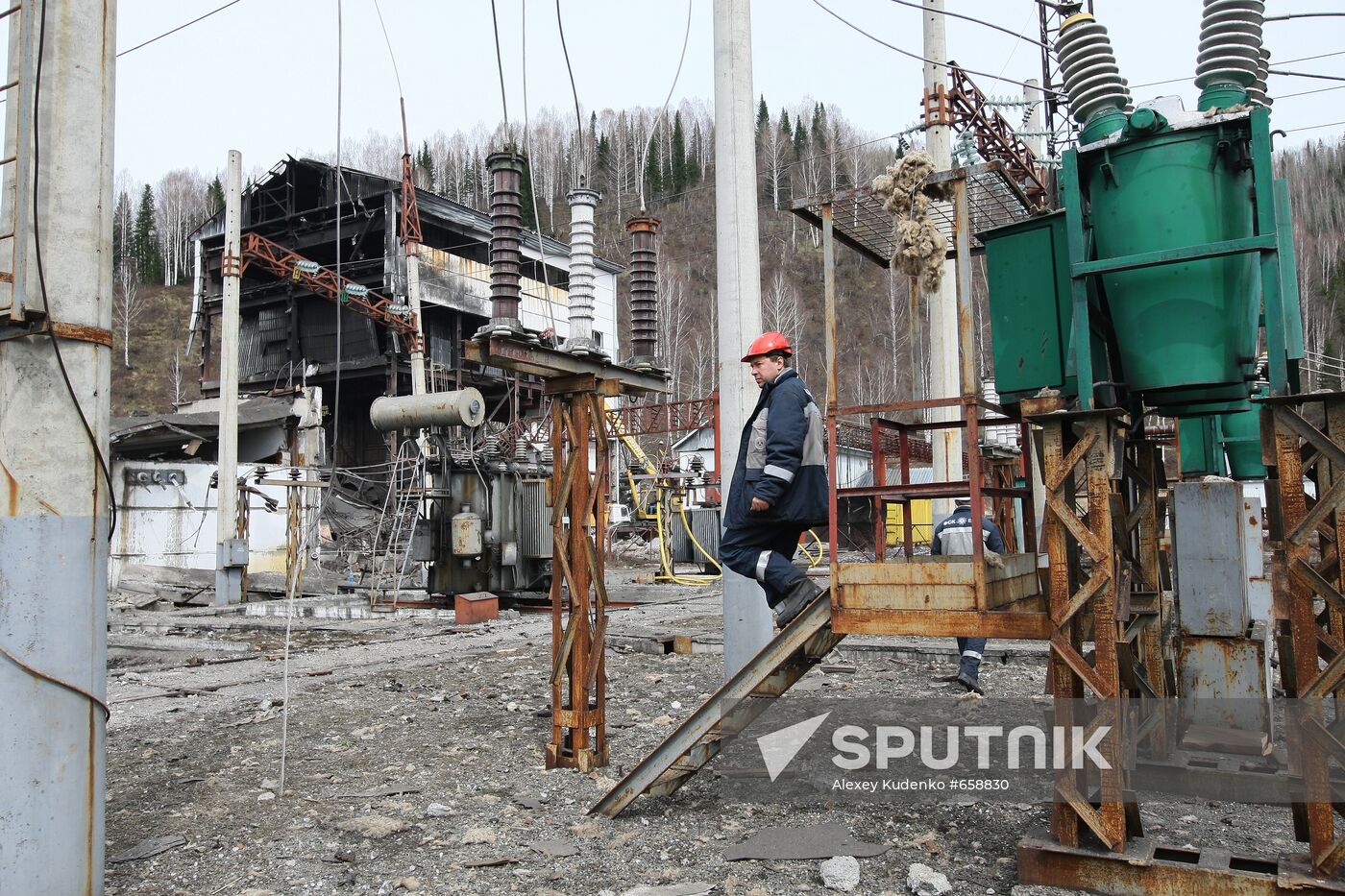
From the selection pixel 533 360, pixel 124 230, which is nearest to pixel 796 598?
pixel 533 360

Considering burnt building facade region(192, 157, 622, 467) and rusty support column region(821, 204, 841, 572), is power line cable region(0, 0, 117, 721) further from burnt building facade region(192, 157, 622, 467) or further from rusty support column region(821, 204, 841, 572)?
burnt building facade region(192, 157, 622, 467)

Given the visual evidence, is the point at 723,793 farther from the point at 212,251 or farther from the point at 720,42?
the point at 212,251

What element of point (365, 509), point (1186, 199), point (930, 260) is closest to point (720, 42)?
point (930, 260)

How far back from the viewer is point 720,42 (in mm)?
7930

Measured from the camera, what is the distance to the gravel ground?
462 centimetres

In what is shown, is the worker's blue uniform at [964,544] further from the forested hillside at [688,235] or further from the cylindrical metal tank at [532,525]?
the forested hillside at [688,235]

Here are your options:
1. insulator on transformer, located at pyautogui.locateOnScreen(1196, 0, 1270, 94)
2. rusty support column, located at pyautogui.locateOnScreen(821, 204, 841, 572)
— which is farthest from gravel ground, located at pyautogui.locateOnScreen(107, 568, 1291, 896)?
insulator on transformer, located at pyautogui.locateOnScreen(1196, 0, 1270, 94)

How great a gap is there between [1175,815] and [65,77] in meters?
6.92

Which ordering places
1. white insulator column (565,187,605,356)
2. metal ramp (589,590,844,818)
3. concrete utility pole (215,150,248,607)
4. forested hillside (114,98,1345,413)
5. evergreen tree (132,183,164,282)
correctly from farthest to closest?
1. evergreen tree (132,183,164,282)
2. forested hillside (114,98,1345,413)
3. concrete utility pole (215,150,248,607)
4. white insulator column (565,187,605,356)
5. metal ramp (589,590,844,818)

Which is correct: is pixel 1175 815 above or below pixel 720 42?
below

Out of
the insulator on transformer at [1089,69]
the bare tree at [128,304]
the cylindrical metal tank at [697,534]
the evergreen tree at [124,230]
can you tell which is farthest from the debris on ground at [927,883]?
the evergreen tree at [124,230]

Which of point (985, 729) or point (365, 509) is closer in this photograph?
point (985, 729)

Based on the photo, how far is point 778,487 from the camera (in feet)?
17.5

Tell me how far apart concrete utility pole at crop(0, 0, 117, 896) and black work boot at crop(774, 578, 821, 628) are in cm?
346
